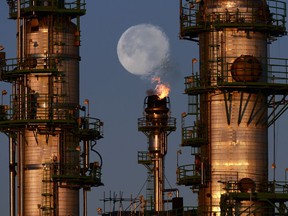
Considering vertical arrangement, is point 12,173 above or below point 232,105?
below

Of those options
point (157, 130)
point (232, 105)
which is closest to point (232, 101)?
point (232, 105)

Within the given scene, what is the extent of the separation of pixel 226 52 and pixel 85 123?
22.6 meters

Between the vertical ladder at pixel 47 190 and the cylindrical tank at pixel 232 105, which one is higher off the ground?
the cylindrical tank at pixel 232 105

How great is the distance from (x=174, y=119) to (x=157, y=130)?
2.19 metres

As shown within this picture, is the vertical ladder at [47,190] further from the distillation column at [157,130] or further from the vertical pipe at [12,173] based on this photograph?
the distillation column at [157,130]

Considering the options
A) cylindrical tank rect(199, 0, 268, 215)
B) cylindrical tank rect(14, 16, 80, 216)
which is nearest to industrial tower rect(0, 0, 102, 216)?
cylindrical tank rect(14, 16, 80, 216)

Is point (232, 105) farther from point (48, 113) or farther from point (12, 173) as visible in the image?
point (12, 173)

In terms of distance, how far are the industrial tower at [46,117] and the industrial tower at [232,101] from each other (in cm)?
1724

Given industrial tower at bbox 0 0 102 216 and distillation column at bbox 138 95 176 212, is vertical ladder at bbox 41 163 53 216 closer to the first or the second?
industrial tower at bbox 0 0 102 216

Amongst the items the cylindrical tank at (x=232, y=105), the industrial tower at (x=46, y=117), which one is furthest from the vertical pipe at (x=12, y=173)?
the cylindrical tank at (x=232, y=105)

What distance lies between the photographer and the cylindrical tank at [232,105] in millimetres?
144250

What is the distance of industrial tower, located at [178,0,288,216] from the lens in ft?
473

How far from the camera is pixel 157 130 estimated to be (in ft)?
626

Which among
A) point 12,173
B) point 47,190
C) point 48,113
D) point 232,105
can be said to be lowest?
point 47,190
